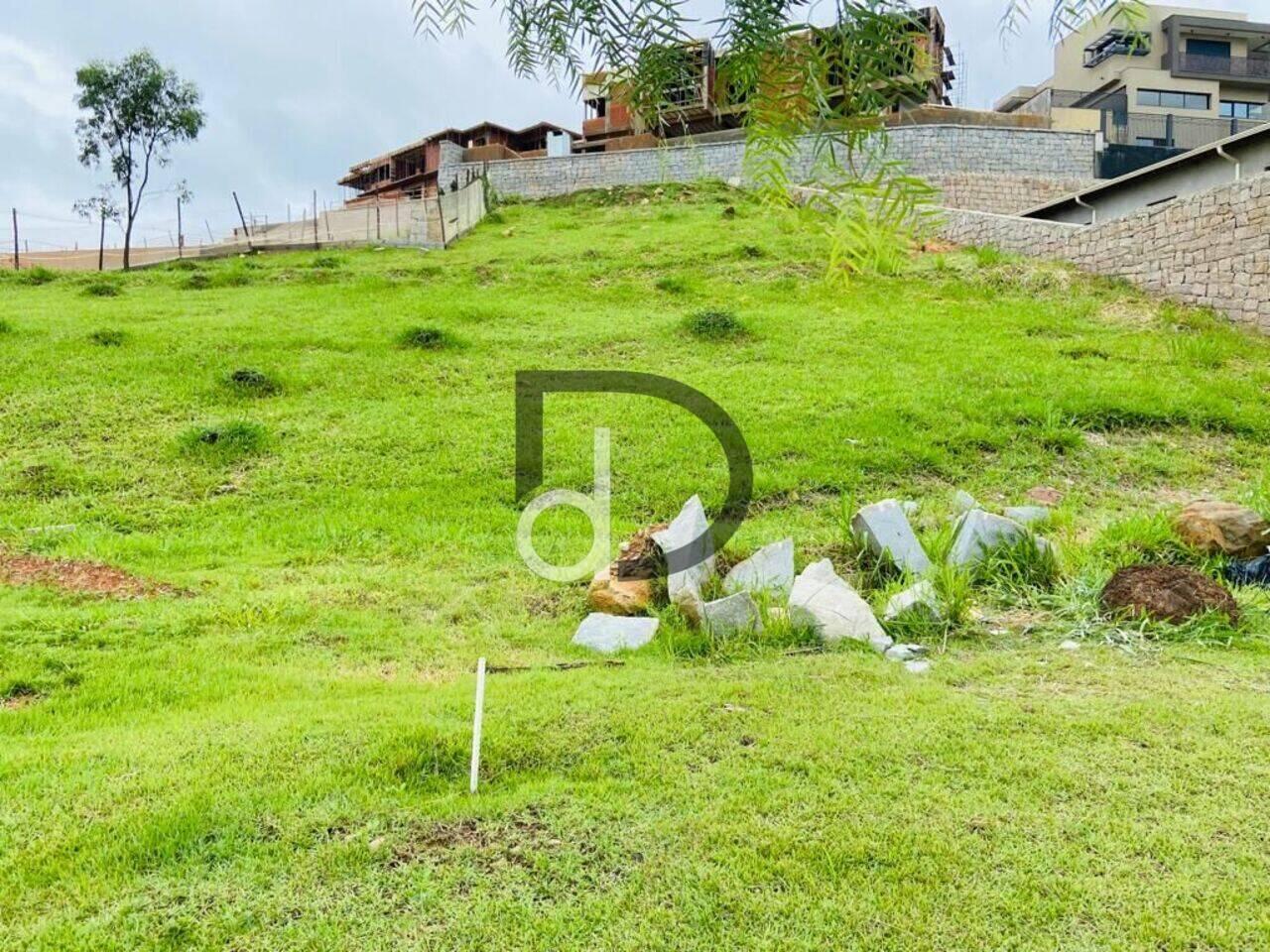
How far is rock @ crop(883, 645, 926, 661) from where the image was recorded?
3.63 meters

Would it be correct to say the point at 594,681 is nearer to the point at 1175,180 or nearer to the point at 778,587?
the point at 778,587

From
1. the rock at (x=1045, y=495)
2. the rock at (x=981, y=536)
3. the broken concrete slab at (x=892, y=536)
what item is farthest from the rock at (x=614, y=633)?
the rock at (x=1045, y=495)

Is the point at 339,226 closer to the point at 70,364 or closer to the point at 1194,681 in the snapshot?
the point at 70,364

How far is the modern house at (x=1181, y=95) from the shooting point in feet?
60.3

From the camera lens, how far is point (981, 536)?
15.0 ft

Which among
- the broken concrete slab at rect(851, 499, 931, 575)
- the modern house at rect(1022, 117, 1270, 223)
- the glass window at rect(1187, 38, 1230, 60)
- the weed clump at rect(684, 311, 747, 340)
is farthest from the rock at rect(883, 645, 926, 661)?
the glass window at rect(1187, 38, 1230, 60)

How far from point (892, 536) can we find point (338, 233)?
19.9m

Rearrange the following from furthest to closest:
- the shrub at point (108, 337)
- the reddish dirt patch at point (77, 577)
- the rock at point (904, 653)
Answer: the shrub at point (108, 337), the reddish dirt patch at point (77, 577), the rock at point (904, 653)

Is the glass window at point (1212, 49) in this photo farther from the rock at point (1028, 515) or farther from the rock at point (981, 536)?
the rock at point (981, 536)

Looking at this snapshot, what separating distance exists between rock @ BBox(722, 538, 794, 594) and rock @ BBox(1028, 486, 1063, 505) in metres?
2.77

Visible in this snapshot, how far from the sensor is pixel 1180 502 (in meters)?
6.12

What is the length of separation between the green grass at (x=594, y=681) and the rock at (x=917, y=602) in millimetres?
117

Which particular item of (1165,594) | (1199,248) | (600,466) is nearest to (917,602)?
(1165,594)

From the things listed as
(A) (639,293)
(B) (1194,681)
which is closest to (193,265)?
(A) (639,293)
